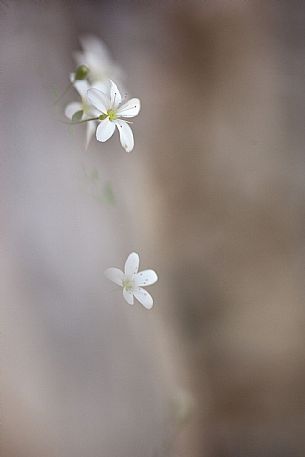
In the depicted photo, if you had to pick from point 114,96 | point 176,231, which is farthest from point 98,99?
point 176,231

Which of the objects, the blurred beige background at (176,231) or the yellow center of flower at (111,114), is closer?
the yellow center of flower at (111,114)

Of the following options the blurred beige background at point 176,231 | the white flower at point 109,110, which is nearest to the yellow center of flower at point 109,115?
the white flower at point 109,110

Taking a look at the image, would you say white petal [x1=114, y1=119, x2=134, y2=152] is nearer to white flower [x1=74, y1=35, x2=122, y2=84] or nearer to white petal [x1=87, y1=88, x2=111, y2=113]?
white petal [x1=87, y1=88, x2=111, y2=113]

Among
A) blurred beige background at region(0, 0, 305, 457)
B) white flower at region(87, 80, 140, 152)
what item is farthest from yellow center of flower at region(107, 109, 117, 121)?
blurred beige background at region(0, 0, 305, 457)

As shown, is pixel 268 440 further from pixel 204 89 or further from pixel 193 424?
pixel 204 89

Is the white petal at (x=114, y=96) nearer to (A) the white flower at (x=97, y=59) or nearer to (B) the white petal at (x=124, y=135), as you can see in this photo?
(B) the white petal at (x=124, y=135)

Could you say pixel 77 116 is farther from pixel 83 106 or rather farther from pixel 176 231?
pixel 176 231
